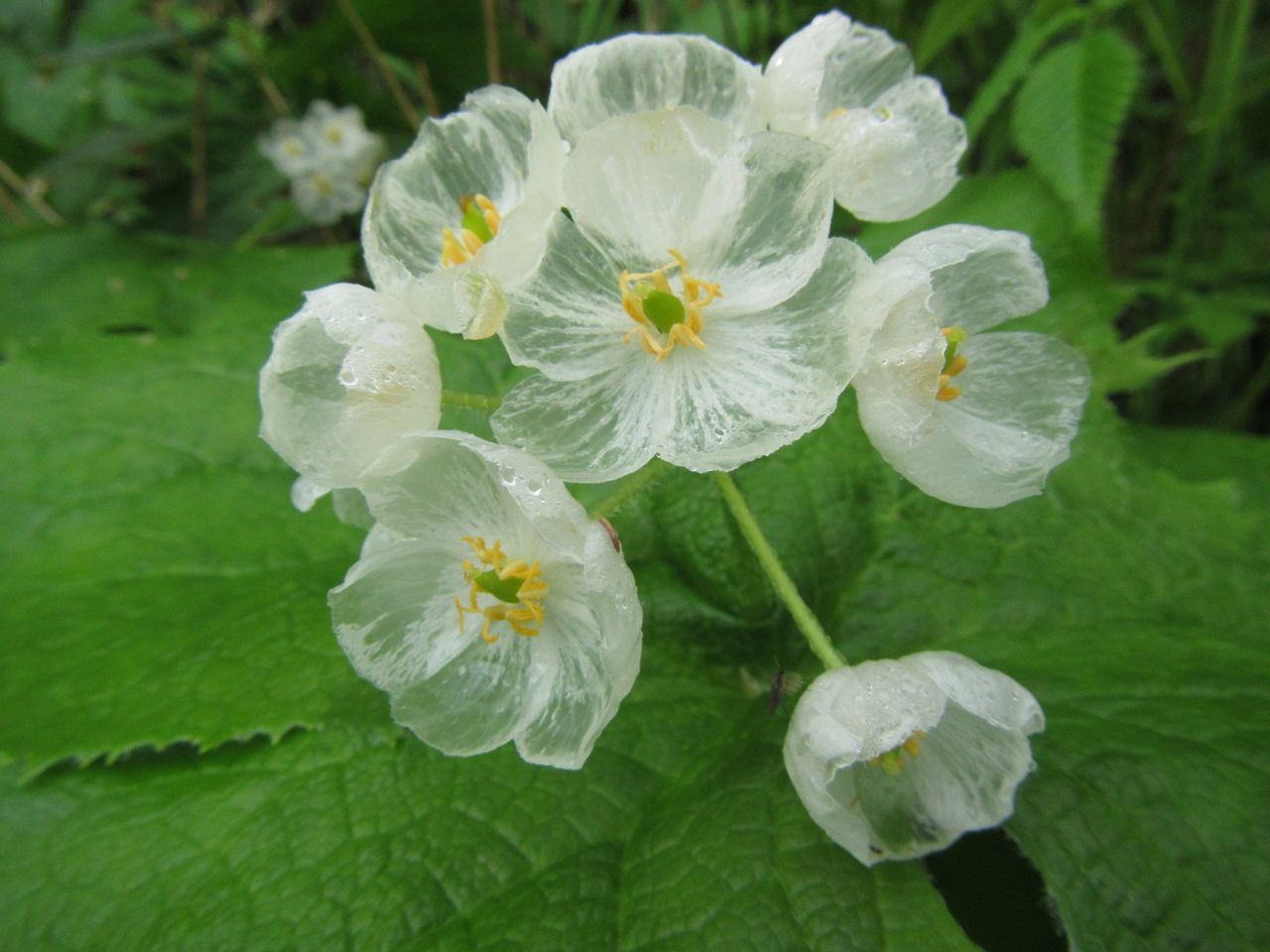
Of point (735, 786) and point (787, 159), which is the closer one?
point (787, 159)

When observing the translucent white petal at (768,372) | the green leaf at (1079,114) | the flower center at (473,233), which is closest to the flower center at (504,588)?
the translucent white petal at (768,372)

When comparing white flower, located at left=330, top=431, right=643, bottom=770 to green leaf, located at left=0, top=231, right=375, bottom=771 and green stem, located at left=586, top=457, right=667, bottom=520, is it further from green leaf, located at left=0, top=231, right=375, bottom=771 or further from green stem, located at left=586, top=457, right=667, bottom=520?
green leaf, located at left=0, top=231, right=375, bottom=771

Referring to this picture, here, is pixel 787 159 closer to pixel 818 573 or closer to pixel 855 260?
pixel 855 260

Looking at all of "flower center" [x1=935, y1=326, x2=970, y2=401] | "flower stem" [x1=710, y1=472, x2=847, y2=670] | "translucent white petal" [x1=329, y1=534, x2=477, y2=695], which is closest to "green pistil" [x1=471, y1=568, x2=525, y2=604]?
"translucent white petal" [x1=329, y1=534, x2=477, y2=695]

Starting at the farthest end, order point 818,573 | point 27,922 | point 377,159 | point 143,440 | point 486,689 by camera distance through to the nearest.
A: point 377,159
point 143,440
point 818,573
point 27,922
point 486,689

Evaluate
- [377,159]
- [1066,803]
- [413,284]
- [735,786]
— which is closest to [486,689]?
[735,786]

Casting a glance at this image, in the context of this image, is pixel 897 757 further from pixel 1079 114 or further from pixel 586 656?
pixel 1079 114

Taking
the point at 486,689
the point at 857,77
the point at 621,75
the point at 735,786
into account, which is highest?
the point at 621,75

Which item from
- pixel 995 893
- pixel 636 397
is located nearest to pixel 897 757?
pixel 995 893
